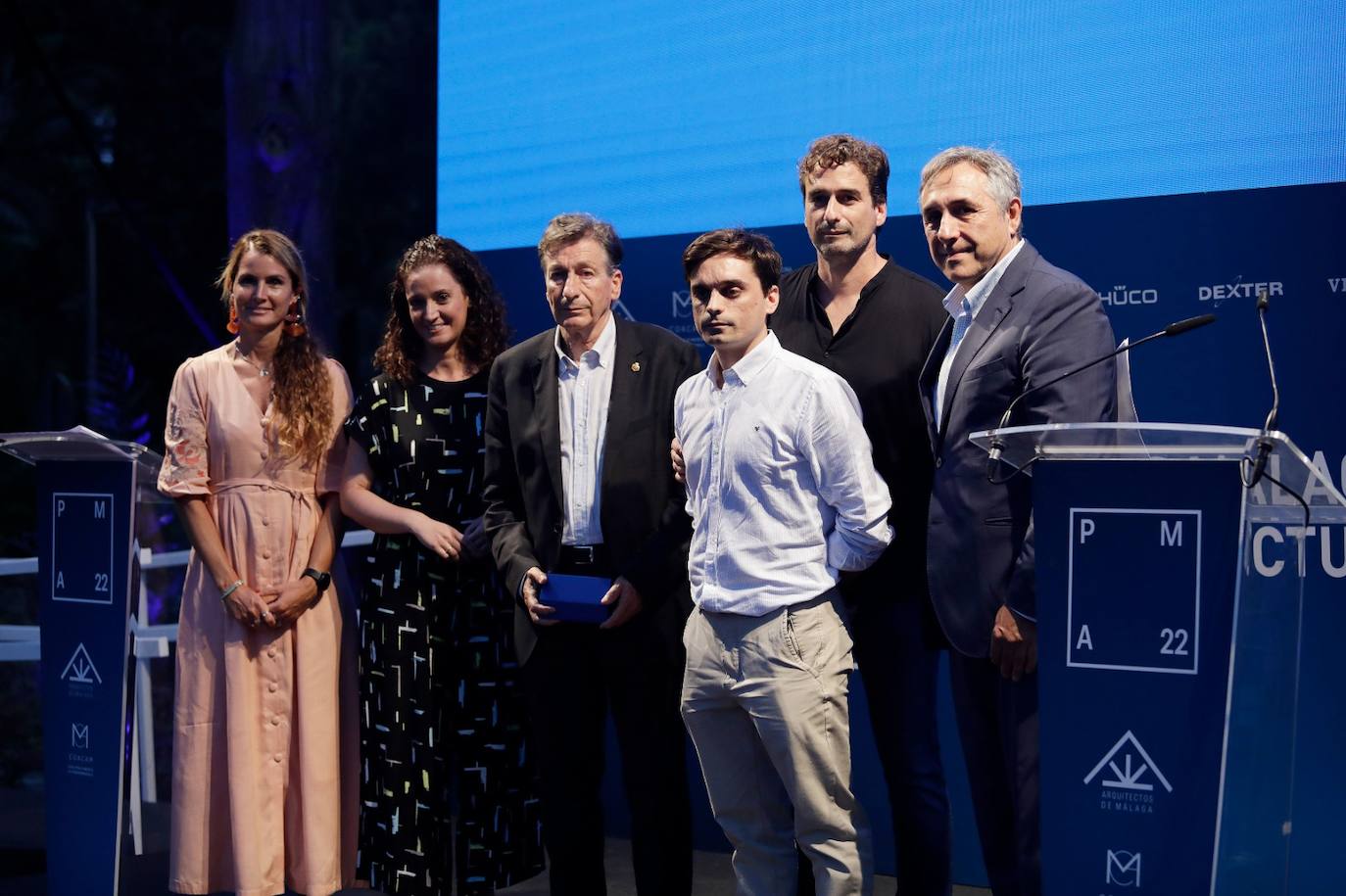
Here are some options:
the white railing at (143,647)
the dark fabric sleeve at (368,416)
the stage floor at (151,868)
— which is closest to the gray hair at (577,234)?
the dark fabric sleeve at (368,416)

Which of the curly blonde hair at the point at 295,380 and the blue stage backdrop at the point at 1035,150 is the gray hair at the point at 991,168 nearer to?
the blue stage backdrop at the point at 1035,150

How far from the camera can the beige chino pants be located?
9.15 ft

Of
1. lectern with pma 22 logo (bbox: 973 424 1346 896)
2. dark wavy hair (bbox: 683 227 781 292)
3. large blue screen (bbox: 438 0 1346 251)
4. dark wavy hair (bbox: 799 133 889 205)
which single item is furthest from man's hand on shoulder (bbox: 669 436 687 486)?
large blue screen (bbox: 438 0 1346 251)

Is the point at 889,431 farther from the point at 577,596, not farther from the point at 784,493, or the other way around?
the point at 577,596

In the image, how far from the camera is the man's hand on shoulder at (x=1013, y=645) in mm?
2551

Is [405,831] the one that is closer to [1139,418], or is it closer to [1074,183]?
[1139,418]

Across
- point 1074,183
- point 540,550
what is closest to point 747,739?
point 540,550

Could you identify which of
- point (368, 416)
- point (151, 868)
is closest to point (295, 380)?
point (368, 416)

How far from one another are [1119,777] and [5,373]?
1370 cm

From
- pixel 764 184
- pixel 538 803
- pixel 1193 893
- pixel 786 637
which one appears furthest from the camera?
pixel 764 184

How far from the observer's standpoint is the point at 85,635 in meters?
3.45

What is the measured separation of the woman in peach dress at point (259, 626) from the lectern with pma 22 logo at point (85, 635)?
0.15 m

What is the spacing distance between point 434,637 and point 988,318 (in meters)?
1.54

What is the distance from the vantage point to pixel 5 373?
544 inches
